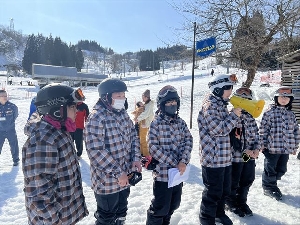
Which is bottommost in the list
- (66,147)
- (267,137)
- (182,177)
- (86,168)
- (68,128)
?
(86,168)

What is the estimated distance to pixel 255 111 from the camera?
3.43m

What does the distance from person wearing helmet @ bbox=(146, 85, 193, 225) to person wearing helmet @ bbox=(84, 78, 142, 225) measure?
298 mm

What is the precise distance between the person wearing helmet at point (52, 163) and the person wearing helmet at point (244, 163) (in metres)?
2.40

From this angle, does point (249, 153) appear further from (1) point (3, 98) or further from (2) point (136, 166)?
(1) point (3, 98)

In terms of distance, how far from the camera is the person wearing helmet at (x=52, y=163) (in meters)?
1.93

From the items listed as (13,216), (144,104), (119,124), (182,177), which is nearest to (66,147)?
(119,124)

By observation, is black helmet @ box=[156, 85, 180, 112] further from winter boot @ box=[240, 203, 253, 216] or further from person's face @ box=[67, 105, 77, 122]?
winter boot @ box=[240, 203, 253, 216]

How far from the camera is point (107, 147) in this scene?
2.81 metres

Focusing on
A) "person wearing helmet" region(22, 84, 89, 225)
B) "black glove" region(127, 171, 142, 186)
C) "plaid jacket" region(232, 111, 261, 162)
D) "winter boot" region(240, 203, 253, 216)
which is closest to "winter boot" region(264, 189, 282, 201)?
"winter boot" region(240, 203, 253, 216)

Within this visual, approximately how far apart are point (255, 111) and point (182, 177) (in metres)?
1.43

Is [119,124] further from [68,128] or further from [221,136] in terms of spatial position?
[221,136]

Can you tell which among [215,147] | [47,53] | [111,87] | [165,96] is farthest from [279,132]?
[47,53]

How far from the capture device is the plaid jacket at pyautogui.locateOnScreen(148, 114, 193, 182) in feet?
9.91

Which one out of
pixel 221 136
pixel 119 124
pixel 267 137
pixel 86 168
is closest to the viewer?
pixel 119 124
